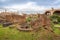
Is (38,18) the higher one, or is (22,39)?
(38,18)

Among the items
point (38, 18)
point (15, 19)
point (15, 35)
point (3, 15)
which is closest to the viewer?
point (15, 35)

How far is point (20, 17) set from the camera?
1516 inches

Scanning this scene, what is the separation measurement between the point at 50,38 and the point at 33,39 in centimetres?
222

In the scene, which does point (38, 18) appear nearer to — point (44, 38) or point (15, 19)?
point (44, 38)

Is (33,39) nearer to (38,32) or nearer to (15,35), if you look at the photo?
(38,32)

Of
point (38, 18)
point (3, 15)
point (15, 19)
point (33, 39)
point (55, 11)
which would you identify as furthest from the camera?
point (55, 11)

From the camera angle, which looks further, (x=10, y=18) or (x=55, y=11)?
(x=55, y=11)

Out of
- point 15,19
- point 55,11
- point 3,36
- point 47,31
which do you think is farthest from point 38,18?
point 55,11

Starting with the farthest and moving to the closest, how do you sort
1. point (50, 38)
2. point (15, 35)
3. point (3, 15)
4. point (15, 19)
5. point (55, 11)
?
point (55, 11) → point (3, 15) → point (15, 19) → point (15, 35) → point (50, 38)

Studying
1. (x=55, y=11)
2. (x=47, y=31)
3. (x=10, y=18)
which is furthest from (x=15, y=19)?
(x=55, y=11)

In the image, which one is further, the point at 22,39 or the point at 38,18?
the point at 38,18

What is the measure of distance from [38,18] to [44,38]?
373 cm

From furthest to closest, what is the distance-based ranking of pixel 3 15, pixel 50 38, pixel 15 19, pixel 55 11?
1. pixel 55 11
2. pixel 3 15
3. pixel 15 19
4. pixel 50 38

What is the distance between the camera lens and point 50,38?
20344 millimetres
